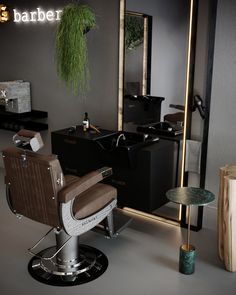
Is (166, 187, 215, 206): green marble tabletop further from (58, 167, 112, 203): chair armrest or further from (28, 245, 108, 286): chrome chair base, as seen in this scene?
(28, 245, 108, 286): chrome chair base

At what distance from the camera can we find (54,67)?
3902 millimetres

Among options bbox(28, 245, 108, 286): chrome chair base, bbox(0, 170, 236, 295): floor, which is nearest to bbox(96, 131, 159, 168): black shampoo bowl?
bbox(0, 170, 236, 295): floor

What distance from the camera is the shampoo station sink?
3.09 m

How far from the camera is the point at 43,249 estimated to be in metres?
2.84

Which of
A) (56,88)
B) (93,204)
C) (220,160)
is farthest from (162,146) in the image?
(56,88)

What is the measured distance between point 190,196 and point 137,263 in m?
0.61

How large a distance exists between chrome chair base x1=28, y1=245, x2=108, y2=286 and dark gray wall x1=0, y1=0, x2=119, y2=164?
51.3 inches

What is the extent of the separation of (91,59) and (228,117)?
139cm

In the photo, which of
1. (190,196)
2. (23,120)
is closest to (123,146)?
(190,196)

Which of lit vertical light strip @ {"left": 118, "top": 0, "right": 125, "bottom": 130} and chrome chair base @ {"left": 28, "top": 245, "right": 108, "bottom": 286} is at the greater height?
lit vertical light strip @ {"left": 118, "top": 0, "right": 125, "bottom": 130}

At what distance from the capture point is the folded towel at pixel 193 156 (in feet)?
9.79

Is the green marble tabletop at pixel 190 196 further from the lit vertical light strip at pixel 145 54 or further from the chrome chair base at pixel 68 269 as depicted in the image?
the lit vertical light strip at pixel 145 54

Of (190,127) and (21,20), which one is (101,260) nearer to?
(190,127)

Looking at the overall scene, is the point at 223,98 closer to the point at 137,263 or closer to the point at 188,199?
the point at 188,199
